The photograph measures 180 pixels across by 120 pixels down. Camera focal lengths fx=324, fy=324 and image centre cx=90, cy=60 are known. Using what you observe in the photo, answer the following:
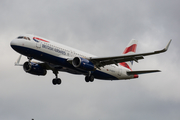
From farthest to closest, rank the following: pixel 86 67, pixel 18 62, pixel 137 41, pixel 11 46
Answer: pixel 137 41, pixel 18 62, pixel 86 67, pixel 11 46

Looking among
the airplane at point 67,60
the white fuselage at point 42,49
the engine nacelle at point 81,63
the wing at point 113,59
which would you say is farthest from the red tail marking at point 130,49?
the engine nacelle at point 81,63

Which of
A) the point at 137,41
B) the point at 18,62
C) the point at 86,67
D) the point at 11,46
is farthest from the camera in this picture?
the point at 137,41

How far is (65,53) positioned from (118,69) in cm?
1197

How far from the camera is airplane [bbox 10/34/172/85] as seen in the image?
43.0 metres

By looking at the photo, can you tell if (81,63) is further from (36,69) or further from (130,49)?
(130,49)

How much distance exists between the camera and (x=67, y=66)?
46406mm

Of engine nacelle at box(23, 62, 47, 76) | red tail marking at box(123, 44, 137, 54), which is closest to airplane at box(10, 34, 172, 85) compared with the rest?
engine nacelle at box(23, 62, 47, 76)

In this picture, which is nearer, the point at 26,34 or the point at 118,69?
the point at 26,34

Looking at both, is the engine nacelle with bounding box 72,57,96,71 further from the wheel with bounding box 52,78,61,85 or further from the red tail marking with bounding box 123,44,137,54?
the red tail marking with bounding box 123,44,137,54

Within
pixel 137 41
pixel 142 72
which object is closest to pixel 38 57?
pixel 142 72

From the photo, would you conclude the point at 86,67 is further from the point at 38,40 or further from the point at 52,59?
the point at 38,40

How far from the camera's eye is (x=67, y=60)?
4559 cm

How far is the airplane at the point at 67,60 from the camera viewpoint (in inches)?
1693

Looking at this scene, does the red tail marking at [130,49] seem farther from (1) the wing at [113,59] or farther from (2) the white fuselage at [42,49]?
(2) the white fuselage at [42,49]
